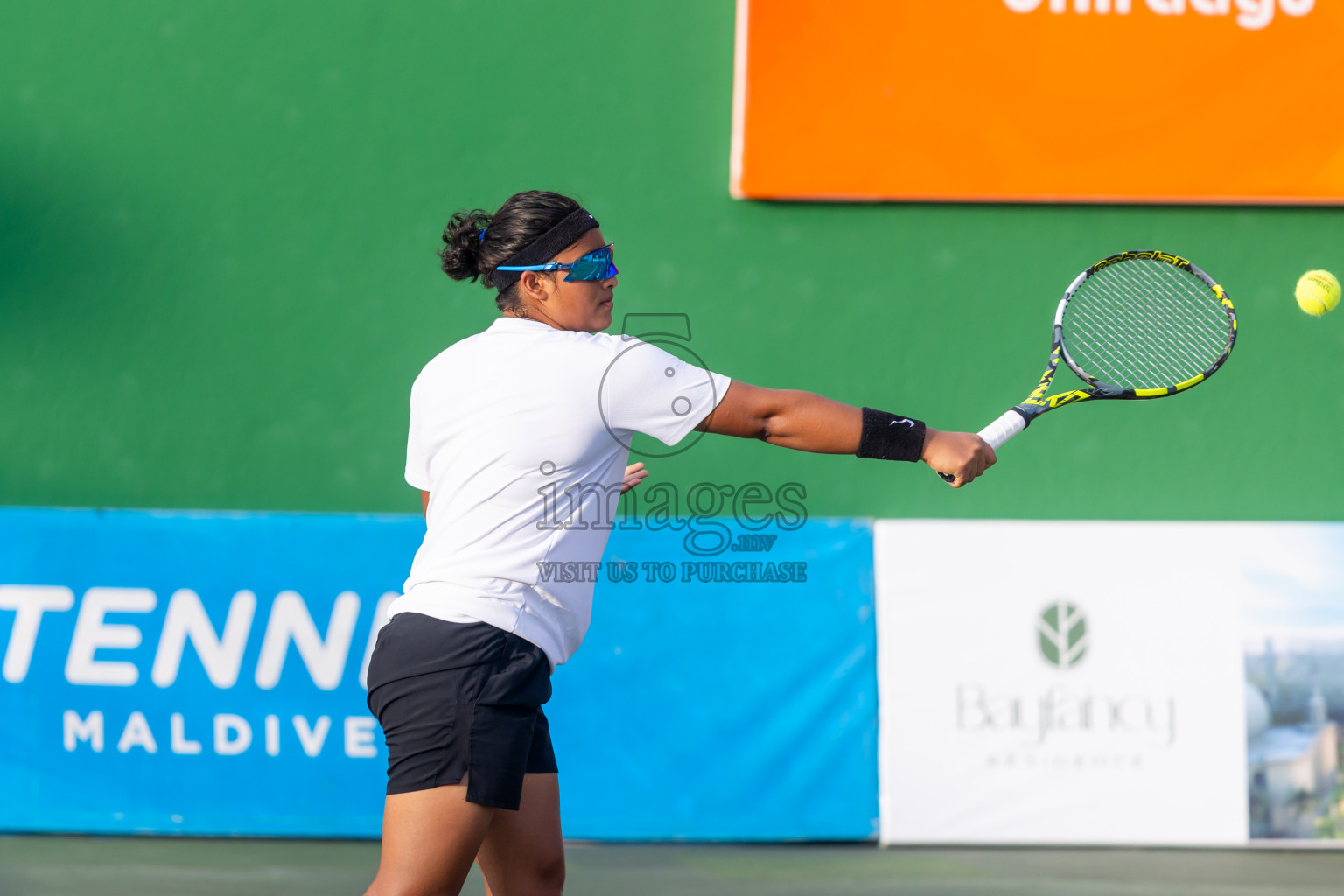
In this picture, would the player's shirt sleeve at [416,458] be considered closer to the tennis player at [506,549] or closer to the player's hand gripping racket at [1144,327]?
the tennis player at [506,549]

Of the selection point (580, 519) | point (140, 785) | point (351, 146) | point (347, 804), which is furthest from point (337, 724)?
point (580, 519)

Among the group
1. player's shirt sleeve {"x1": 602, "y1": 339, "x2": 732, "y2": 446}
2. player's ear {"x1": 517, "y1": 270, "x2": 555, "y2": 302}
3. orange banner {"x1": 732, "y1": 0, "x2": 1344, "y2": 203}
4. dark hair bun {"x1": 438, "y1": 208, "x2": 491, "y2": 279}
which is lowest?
player's shirt sleeve {"x1": 602, "y1": 339, "x2": 732, "y2": 446}

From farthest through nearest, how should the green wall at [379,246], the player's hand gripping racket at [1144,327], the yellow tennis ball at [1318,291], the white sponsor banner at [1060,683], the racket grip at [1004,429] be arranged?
the green wall at [379,246]
the white sponsor banner at [1060,683]
the player's hand gripping racket at [1144,327]
the yellow tennis ball at [1318,291]
the racket grip at [1004,429]

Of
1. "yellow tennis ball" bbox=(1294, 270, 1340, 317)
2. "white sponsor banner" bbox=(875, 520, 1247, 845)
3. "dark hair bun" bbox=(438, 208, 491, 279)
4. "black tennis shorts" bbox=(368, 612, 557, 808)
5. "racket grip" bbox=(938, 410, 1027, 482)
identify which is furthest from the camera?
"white sponsor banner" bbox=(875, 520, 1247, 845)

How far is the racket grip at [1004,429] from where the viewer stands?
2.43 meters

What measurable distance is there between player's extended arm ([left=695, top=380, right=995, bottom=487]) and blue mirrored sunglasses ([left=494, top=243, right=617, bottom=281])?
0.34 m

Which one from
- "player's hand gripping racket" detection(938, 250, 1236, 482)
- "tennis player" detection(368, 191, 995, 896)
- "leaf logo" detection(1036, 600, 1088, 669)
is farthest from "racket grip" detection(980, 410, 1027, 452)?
"leaf logo" detection(1036, 600, 1088, 669)

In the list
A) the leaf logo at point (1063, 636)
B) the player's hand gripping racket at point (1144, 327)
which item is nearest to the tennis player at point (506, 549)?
the player's hand gripping racket at point (1144, 327)

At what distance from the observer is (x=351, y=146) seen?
4.70 m

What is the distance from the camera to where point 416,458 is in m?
2.15

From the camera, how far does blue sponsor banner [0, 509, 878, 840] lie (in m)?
4.18

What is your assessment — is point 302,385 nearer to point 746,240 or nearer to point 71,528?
point 71,528

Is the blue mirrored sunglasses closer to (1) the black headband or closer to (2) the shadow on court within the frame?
(1) the black headband

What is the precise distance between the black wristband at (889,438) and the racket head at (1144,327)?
5.77 ft
